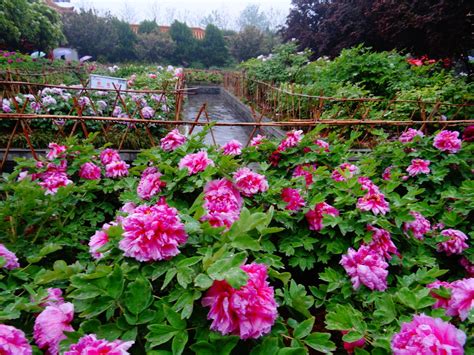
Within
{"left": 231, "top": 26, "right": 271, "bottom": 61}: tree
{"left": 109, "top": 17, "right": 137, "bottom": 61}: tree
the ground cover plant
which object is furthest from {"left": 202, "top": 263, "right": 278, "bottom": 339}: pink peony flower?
{"left": 109, "top": 17, "right": 137, "bottom": 61}: tree

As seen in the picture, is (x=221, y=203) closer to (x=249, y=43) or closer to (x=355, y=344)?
(x=355, y=344)

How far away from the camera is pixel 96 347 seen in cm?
77

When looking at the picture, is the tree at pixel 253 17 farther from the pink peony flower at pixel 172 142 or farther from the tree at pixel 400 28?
the pink peony flower at pixel 172 142

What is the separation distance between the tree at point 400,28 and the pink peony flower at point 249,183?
6.01m

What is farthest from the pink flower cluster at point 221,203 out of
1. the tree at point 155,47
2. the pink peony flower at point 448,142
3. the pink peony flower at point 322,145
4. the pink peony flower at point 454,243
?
the tree at point 155,47

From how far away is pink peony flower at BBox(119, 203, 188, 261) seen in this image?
98cm

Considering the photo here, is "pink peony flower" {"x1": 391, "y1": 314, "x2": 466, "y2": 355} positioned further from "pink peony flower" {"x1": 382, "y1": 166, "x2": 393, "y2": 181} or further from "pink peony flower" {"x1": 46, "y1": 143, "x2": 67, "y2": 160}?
"pink peony flower" {"x1": 46, "y1": 143, "x2": 67, "y2": 160}

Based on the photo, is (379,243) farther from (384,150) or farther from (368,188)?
(384,150)

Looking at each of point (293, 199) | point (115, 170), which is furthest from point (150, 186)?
point (293, 199)

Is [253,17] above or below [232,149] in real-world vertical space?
above

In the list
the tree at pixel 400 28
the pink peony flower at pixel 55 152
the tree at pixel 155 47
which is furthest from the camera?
the tree at pixel 155 47

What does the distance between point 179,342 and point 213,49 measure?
3440 cm

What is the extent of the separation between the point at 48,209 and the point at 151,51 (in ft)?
104

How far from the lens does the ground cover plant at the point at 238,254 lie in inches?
34.5
